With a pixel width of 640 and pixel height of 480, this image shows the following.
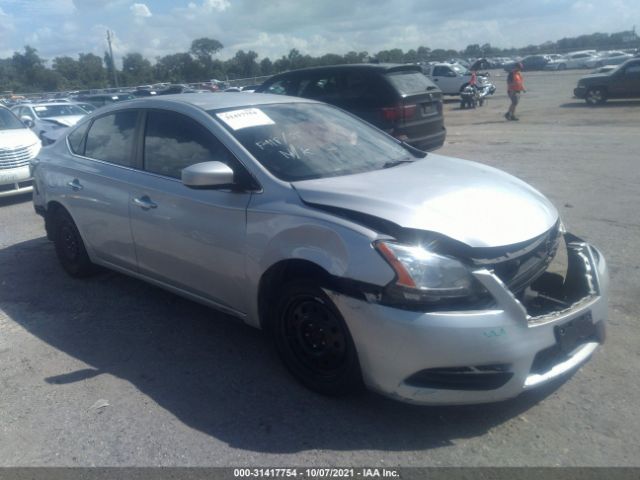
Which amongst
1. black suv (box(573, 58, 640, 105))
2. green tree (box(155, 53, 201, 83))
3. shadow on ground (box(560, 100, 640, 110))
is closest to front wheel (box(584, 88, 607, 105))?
black suv (box(573, 58, 640, 105))

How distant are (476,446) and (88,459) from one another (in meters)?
1.99

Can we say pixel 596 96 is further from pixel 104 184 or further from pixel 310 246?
pixel 310 246

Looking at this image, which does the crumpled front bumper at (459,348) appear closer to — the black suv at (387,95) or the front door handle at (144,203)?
the front door handle at (144,203)

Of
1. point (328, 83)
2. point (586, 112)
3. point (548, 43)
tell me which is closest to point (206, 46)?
point (586, 112)

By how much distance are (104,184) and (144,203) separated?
0.68 m

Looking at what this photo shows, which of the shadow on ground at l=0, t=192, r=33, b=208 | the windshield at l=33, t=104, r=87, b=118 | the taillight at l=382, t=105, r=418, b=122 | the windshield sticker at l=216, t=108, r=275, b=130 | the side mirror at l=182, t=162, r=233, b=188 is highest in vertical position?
the windshield sticker at l=216, t=108, r=275, b=130

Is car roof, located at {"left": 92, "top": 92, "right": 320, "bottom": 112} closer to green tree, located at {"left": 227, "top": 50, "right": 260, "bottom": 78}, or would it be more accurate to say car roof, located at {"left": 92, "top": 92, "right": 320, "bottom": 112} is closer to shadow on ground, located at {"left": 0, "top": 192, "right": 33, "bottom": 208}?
shadow on ground, located at {"left": 0, "top": 192, "right": 33, "bottom": 208}

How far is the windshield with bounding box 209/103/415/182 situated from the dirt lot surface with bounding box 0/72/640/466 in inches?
52.3

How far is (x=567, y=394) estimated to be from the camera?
3494 mm

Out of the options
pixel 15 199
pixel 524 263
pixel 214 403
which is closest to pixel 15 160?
pixel 15 199

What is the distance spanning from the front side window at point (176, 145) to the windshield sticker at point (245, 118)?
0.54 ft

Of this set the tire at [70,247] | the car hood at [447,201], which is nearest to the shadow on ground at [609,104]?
the car hood at [447,201]

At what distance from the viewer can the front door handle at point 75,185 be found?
5.29 metres

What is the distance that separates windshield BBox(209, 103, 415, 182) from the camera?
3994mm
